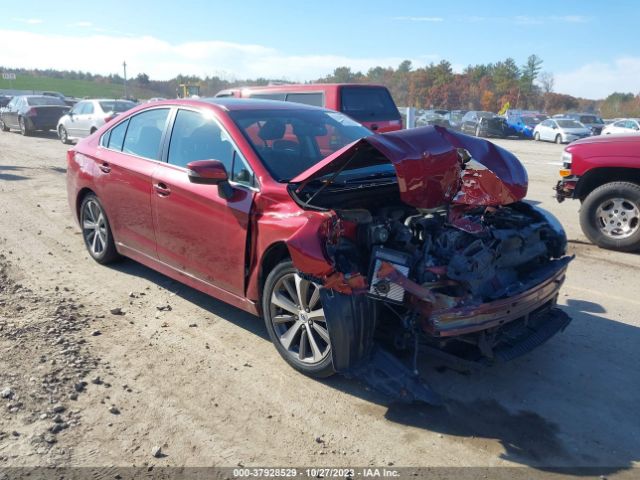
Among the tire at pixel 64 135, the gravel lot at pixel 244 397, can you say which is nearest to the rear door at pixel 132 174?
the gravel lot at pixel 244 397

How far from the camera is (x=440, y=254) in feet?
11.6

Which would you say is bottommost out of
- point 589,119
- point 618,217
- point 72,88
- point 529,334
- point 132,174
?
point 529,334

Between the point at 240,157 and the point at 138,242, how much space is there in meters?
1.63

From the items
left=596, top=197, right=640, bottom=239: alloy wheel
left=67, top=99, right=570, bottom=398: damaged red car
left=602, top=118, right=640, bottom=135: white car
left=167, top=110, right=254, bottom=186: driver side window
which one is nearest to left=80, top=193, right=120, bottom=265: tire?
left=67, top=99, right=570, bottom=398: damaged red car

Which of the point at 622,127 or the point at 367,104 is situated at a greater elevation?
the point at 367,104

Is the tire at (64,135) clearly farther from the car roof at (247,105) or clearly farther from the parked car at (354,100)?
the car roof at (247,105)

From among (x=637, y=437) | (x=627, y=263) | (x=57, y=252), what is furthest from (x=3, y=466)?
(x=627, y=263)

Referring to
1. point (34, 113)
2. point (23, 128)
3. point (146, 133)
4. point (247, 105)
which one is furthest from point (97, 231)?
point (23, 128)

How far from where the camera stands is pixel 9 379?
3631 mm

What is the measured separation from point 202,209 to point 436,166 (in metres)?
1.81

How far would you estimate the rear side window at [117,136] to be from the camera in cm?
552

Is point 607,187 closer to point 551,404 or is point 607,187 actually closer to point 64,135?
point 551,404

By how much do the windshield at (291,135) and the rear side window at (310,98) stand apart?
6220 mm

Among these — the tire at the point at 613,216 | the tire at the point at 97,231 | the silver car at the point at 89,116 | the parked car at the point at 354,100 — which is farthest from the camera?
the silver car at the point at 89,116
